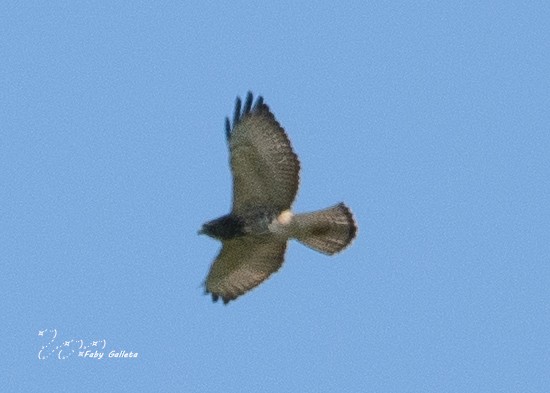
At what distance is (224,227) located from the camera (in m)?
14.6

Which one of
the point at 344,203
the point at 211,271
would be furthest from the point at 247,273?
the point at 344,203

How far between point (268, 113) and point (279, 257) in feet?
5.30

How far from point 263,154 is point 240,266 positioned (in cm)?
151

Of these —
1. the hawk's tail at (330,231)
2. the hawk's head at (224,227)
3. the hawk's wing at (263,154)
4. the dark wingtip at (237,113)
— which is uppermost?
the dark wingtip at (237,113)

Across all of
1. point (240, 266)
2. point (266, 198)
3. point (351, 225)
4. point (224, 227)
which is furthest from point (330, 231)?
point (240, 266)

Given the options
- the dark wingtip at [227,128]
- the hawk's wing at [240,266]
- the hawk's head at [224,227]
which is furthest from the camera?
the hawk's wing at [240,266]

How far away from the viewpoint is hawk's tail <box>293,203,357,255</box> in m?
14.5

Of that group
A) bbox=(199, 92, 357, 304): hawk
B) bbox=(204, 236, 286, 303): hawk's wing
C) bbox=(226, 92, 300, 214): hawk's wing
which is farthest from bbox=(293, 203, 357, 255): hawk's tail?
bbox=(204, 236, 286, 303): hawk's wing

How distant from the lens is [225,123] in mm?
14242

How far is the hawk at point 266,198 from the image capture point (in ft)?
46.8

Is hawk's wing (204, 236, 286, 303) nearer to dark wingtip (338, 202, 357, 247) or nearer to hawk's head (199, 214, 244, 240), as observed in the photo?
hawk's head (199, 214, 244, 240)

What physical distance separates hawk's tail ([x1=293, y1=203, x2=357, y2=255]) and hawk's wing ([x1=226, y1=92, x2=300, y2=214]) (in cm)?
31

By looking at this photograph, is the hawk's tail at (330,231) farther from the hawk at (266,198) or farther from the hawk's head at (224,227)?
the hawk's head at (224,227)

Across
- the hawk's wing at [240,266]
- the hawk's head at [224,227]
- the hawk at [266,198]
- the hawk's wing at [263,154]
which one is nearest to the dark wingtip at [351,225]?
the hawk at [266,198]
